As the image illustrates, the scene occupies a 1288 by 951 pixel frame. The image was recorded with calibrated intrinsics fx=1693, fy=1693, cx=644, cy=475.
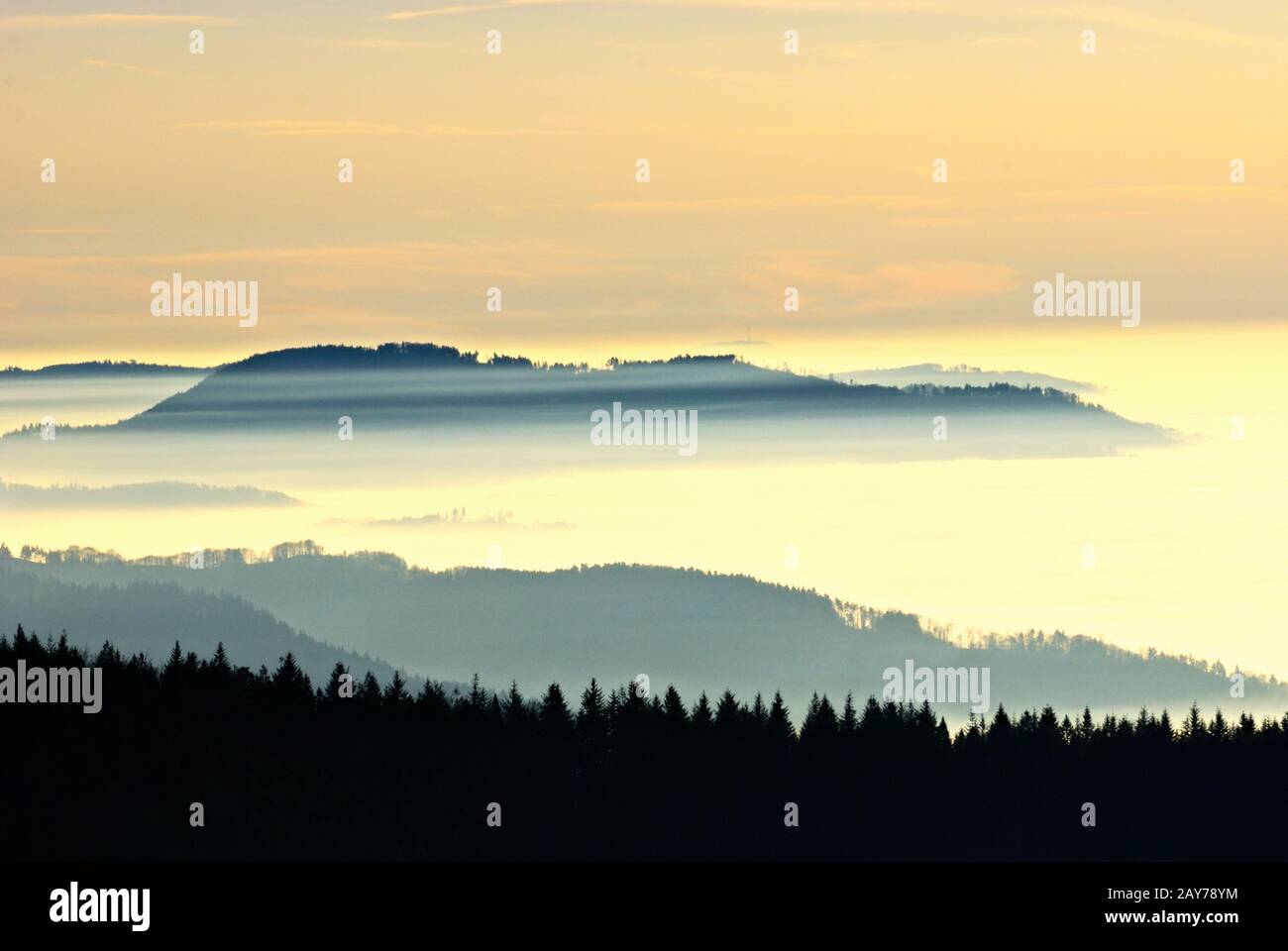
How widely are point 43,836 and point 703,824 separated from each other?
31199 mm

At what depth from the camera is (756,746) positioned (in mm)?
89125

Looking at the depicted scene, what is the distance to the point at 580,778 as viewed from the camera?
270ft

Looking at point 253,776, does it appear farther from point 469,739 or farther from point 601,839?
point 601,839

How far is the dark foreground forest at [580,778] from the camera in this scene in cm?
7162

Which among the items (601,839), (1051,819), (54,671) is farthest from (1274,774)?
(54,671)

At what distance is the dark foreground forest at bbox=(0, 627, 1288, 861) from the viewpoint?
7162 cm

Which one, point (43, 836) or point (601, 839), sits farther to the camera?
point (601, 839)

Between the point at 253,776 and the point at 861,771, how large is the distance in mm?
33290

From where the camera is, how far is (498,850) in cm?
7656

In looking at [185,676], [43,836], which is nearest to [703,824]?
[185,676]

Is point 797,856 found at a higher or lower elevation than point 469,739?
lower
